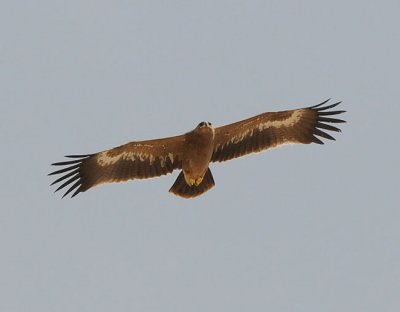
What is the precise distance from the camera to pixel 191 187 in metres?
13.7

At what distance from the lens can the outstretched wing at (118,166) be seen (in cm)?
1372

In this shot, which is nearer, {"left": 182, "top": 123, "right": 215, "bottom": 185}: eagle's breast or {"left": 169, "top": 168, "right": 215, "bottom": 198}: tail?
{"left": 182, "top": 123, "right": 215, "bottom": 185}: eagle's breast

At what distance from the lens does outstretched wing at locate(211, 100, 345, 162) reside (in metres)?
13.7

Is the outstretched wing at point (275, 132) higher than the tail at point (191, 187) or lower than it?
higher

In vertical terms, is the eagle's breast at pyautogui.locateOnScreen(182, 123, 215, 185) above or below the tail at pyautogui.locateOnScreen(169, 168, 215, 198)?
above

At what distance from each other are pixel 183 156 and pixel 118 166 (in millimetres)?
1322

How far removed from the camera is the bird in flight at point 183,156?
44.6ft

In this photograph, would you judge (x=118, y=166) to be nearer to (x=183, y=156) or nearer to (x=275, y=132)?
(x=183, y=156)

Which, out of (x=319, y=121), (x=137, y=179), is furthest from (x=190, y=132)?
(x=319, y=121)

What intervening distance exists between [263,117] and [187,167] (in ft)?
5.31

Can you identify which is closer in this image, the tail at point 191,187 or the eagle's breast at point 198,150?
the eagle's breast at point 198,150

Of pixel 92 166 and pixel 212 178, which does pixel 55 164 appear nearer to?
pixel 92 166

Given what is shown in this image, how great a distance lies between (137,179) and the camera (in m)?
13.9

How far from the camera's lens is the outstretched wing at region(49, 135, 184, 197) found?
45.0 ft
